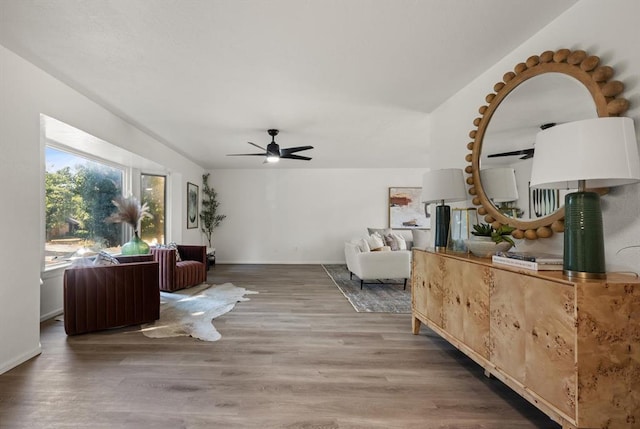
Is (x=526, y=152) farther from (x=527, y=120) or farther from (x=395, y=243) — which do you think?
(x=395, y=243)

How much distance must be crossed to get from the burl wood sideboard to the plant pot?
1.01 ft

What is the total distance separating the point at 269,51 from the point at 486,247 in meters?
2.24

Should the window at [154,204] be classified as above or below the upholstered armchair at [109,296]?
above

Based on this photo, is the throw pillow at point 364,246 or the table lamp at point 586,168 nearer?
the table lamp at point 586,168

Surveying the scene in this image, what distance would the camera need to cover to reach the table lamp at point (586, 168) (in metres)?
1.41

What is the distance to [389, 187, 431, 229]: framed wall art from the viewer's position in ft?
26.3

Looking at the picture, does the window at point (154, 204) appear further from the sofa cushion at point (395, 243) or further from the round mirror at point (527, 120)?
the round mirror at point (527, 120)

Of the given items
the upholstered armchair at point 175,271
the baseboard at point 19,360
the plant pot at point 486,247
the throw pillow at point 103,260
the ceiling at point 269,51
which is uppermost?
the ceiling at point 269,51

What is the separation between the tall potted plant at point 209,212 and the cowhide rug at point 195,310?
2.85 m

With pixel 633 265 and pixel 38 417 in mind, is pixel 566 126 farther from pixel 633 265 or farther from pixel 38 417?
pixel 38 417

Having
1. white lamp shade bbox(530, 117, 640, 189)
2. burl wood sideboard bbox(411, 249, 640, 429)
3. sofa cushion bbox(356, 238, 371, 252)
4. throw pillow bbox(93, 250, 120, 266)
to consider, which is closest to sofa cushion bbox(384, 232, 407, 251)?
sofa cushion bbox(356, 238, 371, 252)

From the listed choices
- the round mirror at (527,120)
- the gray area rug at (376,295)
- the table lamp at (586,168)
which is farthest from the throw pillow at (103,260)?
the table lamp at (586,168)

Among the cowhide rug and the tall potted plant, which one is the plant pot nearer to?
the cowhide rug

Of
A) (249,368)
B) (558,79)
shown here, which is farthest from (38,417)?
(558,79)
